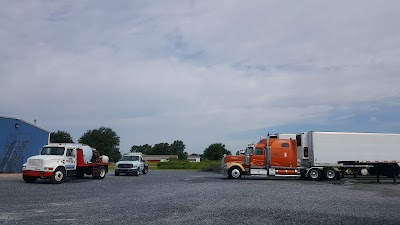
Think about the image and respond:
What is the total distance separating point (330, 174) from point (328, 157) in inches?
53.4

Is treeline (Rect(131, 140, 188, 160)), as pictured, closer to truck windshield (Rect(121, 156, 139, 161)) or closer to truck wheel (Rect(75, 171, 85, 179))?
truck windshield (Rect(121, 156, 139, 161))

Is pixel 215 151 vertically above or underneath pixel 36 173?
above

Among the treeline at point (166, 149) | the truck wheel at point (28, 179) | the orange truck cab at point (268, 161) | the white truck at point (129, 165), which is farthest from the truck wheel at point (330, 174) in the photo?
the treeline at point (166, 149)

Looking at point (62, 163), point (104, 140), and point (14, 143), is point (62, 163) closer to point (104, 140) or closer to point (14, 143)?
point (14, 143)

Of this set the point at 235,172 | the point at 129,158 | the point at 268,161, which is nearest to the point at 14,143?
the point at 129,158

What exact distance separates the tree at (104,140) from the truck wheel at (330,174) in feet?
355

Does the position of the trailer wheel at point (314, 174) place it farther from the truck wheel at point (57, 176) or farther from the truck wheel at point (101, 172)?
the truck wheel at point (57, 176)

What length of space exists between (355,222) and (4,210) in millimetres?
10522

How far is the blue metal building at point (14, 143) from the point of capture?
3844cm

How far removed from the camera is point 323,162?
30750 mm

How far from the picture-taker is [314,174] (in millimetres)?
30828

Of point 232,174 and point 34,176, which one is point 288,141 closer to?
point 232,174

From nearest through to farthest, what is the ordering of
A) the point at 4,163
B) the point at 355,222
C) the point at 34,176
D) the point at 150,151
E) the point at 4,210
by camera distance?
1. the point at 355,222
2. the point at 4,210
3. the point at 34,176
4. the point at 4,163
5. the point at 150,151

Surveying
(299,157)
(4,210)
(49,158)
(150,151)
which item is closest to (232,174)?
(299,157)
